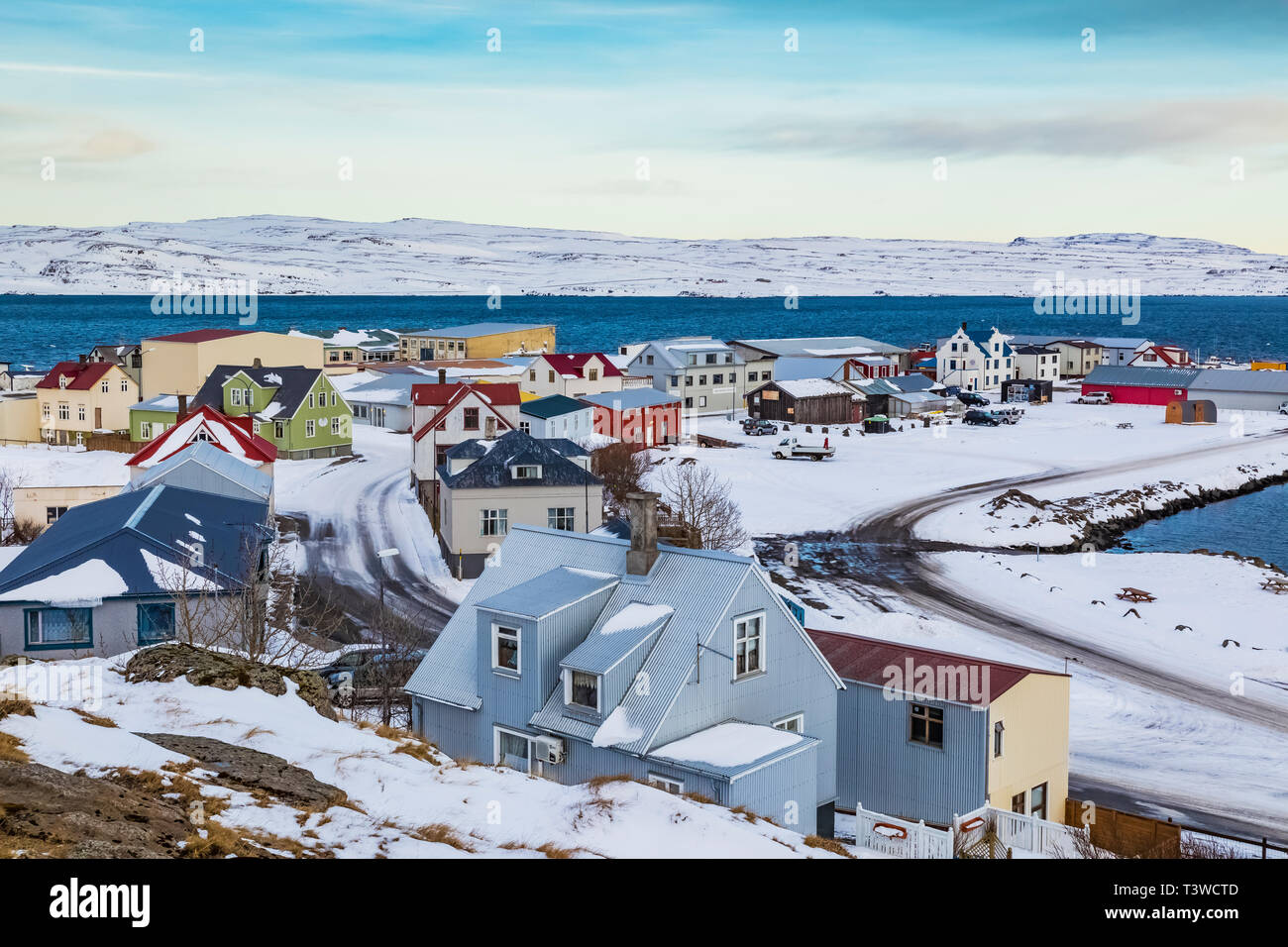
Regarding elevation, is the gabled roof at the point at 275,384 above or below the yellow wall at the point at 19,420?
above

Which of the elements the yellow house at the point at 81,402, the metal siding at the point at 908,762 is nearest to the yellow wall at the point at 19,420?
the yellow house at the point at 81,402

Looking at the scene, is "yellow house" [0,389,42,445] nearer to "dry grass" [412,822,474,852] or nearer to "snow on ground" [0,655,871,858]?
"snow on ground" [0,655,871,858]

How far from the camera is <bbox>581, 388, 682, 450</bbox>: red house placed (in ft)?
249

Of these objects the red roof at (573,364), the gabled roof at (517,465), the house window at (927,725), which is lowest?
the house window at (927,725)

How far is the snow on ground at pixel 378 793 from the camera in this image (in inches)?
384

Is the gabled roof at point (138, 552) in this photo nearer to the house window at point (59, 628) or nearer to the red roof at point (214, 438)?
the house window at point (59, 628)

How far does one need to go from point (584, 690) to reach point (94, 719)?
974 cm

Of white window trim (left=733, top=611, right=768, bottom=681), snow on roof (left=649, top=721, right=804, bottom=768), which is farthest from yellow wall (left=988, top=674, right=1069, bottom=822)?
snow on roof (left=649, top=721, right=804, bottom=768)

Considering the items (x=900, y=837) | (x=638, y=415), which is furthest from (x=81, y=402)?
(x=900, y=837)

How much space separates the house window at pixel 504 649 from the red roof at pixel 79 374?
6264 cm

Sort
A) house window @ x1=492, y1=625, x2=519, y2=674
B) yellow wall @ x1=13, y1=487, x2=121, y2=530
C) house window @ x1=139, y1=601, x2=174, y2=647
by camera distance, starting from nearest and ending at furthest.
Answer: house window @ x1=492, y1=625, x2=519, y2=674
house window @ x1=139, y1=601, x2=174, y2=647
yellow wall @ x1=13, y1=487, x2=121, y2=530

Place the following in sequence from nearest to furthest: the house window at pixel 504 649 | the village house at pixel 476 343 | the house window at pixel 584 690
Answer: the house window at pixel 584 690 < the house window at pixel 504 649 < the village house at pixel 476 343

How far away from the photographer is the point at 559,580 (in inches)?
899

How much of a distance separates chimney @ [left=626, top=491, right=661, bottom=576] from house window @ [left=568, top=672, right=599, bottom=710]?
2.38 metres
